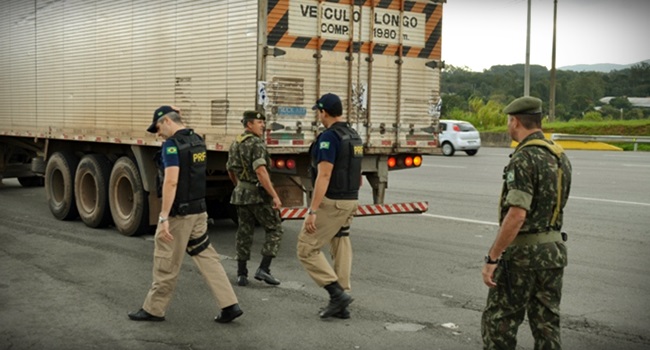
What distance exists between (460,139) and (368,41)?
72.1ft

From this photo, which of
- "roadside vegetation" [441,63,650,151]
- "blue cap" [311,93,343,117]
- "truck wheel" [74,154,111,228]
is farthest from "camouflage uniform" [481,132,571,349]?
"roadside vegetation" [441,63,650,151]

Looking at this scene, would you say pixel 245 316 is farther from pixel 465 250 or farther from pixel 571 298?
pixel 465 250

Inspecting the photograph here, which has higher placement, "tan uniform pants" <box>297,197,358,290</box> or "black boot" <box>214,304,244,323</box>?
"tan uniform pants" <box>297,197,358,290</box>

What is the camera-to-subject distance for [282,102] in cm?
995

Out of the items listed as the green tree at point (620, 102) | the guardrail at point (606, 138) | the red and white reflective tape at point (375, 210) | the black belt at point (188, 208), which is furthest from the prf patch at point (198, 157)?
the green tree at point (620, 102)

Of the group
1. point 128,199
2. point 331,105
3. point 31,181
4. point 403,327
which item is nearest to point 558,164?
point 403,327

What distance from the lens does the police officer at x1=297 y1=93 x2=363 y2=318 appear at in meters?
7.18

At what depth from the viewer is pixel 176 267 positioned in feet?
23.5

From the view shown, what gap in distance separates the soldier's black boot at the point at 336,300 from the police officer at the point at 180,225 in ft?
2.36

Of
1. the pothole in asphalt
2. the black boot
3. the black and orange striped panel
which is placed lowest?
the pothole in asphalt

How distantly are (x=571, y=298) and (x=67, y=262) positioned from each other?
5.40 m

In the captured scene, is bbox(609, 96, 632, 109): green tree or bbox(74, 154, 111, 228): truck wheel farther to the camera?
bbox(609, 96, 632, 109): green tree

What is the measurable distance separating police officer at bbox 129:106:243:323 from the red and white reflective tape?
2.29 metres

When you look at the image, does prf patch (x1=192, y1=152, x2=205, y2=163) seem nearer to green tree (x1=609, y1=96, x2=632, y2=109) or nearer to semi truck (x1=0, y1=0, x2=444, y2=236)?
semi truck (x1=0, y1=0, x2=444, y2=236)
